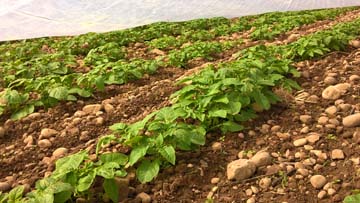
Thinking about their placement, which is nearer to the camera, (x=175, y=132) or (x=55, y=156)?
(x=175, y=132)

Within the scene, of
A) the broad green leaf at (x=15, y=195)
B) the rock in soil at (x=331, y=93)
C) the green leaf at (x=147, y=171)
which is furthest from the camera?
the rock in soil at (x=331, y=93)

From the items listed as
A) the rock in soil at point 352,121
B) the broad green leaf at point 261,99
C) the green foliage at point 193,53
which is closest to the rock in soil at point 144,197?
the broad green leaf at point 261,99

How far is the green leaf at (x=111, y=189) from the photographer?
6.26ft

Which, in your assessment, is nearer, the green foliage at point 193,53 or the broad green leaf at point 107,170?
the broad green leaf at point 107,170

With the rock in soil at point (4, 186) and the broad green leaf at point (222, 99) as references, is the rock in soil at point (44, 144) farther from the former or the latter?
the broad green leaf at point (222, 99)

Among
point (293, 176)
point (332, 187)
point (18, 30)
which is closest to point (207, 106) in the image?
point (293, 176)

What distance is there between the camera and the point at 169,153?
2.05m

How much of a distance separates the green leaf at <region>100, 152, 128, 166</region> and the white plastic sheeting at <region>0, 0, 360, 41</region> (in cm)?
260

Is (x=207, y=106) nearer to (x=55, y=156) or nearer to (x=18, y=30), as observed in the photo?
(x=55, y=156)

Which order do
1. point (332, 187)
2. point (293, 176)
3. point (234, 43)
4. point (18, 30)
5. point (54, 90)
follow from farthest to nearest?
point (234, 43) → point (18, 30) → point (54, 90) → point (293, 176) → point (332, 187)

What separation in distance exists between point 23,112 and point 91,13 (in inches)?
65.7

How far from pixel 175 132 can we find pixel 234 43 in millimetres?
3246

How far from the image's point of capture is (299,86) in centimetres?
302

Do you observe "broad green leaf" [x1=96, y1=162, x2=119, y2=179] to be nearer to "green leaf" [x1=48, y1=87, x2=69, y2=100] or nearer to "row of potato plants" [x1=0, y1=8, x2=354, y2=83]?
"green leaf" [x1=48, y1=87, x2=69, y2=100]
